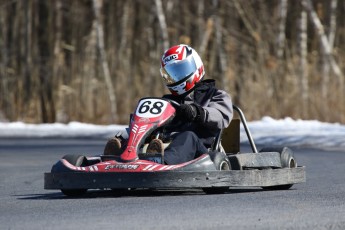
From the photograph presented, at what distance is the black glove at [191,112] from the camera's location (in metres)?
8.87

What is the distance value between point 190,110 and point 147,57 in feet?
61.1

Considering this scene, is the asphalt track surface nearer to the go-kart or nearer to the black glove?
the go-kart

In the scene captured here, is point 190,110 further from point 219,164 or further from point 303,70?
point 303,70

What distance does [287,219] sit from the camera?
21.9 ft

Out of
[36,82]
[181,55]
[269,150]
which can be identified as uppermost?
[181,55]

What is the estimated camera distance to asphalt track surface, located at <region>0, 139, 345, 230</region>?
653 cm

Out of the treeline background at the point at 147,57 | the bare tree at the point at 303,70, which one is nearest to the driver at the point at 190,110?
the treeline background at the point at 147,57

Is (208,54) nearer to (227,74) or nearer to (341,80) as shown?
(227,74)

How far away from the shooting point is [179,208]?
748cm

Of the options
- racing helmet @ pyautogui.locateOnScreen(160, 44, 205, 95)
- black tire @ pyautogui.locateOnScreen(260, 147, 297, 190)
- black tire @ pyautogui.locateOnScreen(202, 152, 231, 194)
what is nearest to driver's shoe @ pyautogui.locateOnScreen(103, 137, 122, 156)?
black tire @ pyautogui.locateOnScreen(202, 152, 231, 194)

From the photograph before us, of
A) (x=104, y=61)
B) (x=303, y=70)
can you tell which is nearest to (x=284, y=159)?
(x=303, y=70)

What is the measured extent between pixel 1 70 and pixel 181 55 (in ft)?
54.2

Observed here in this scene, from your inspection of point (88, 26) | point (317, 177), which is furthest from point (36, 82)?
point (317, 177)

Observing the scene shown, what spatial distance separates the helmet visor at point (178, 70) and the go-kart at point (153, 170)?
0.50m
